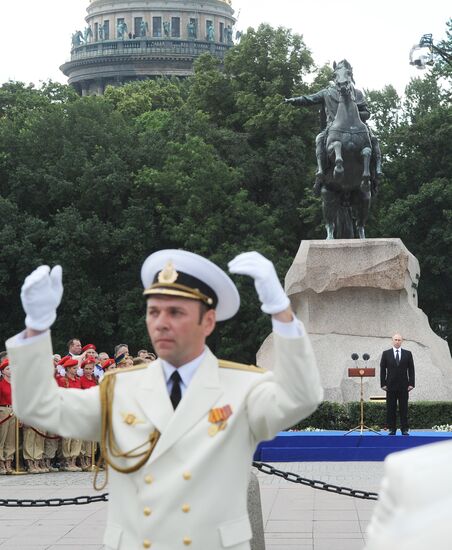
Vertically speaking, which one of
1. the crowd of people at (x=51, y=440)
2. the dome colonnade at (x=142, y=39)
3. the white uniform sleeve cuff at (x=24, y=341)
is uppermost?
the dome colonnade at (x=142, y=39)

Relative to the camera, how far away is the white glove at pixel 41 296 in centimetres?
432

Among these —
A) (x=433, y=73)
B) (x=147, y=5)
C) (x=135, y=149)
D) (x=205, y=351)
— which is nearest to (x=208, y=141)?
(x=135, y=149)

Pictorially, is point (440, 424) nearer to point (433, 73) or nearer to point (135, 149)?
point (135, 149)

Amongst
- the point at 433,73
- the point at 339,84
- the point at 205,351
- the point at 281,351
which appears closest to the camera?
the point at 281,351

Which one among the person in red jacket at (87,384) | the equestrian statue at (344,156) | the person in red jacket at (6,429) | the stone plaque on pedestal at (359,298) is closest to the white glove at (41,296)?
the person in red jacket at (6,429)

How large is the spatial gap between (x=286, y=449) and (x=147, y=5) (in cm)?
→ 9850

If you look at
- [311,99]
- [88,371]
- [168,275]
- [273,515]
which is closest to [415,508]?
[168,275]

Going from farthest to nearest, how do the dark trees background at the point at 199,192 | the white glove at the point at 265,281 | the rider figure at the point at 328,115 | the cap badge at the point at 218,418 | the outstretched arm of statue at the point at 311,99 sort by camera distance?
the dark trees background at the point at 199,192 < the outstretched arm of statue at the point at 311,99 < the rider figure at the point at 328,115 < the cap badge at the point at 218,418 < the white glove at the point at 265,281

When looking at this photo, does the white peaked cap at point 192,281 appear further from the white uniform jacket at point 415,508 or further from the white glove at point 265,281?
the white uniform jacket at point 415,508

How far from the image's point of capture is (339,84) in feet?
81.7

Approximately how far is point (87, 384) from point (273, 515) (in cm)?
642

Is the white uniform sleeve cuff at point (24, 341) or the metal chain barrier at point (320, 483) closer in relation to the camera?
the white uniform sleeve cuff at point (24, 341)

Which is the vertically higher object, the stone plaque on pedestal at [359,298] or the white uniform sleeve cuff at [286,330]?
the stone plaque on pedestal at [359,298]

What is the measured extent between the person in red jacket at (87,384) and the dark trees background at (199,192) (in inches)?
722
